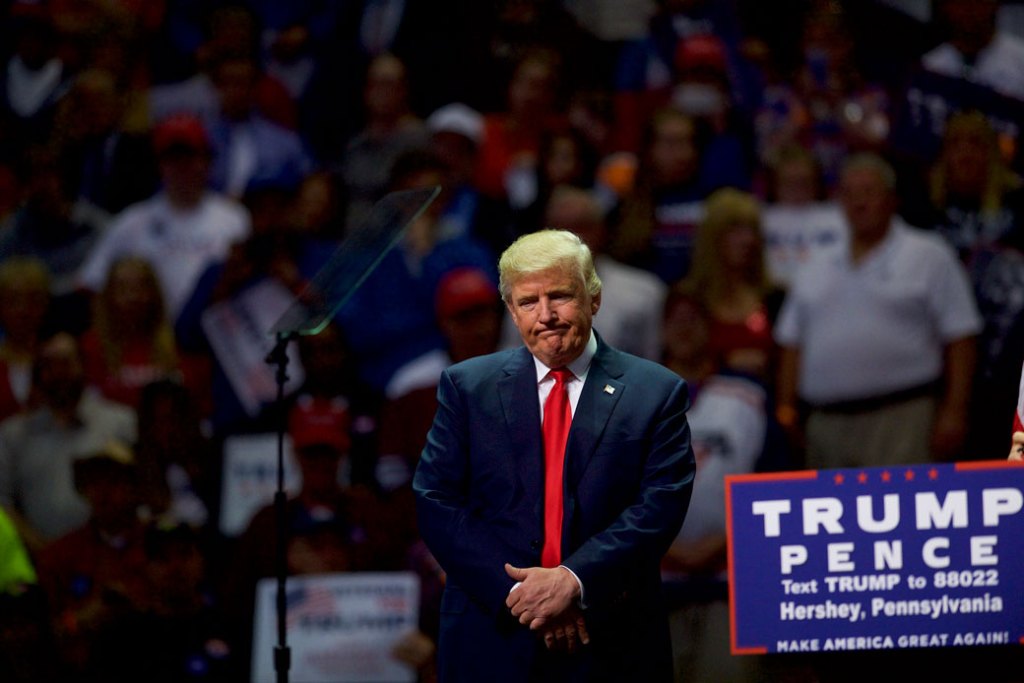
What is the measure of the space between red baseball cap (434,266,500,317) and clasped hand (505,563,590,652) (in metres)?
3.69

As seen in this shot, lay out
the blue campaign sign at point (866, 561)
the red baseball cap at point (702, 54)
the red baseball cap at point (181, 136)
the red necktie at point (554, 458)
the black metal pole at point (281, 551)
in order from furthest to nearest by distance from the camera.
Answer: the red baseball cap at point (181, 136) → the red baseball cap at point (702, 54) → the black metal pole at point (281, 551) → the blue campaign sign at point (866, 561) → the red necktie at point (554, 458)

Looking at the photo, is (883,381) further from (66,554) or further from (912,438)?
(66,554)

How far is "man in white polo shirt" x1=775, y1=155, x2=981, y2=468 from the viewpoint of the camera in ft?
21.9

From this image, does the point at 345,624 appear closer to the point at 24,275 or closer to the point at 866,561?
the point at 866,561

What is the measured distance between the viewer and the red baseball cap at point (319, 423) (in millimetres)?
7059

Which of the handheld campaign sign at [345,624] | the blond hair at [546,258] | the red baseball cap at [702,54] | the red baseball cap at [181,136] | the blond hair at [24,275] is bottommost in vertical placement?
the handheld campaign sign at [345,624]

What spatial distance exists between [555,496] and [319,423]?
3.75 meters

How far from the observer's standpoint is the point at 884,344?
6742 millimetres

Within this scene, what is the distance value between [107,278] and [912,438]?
13.1 feet

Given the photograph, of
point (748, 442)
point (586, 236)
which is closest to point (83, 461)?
point (586, 236)

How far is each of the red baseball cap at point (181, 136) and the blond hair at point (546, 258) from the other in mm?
5274

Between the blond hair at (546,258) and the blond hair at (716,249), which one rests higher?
the blond hair at (546,258)

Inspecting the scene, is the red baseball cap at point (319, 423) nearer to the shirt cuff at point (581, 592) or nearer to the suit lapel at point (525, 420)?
the suit lapel at point (525, 420)

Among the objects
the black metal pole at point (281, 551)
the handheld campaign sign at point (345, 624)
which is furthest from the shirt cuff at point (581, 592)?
the handheld campaign sign at point (345, 624)
